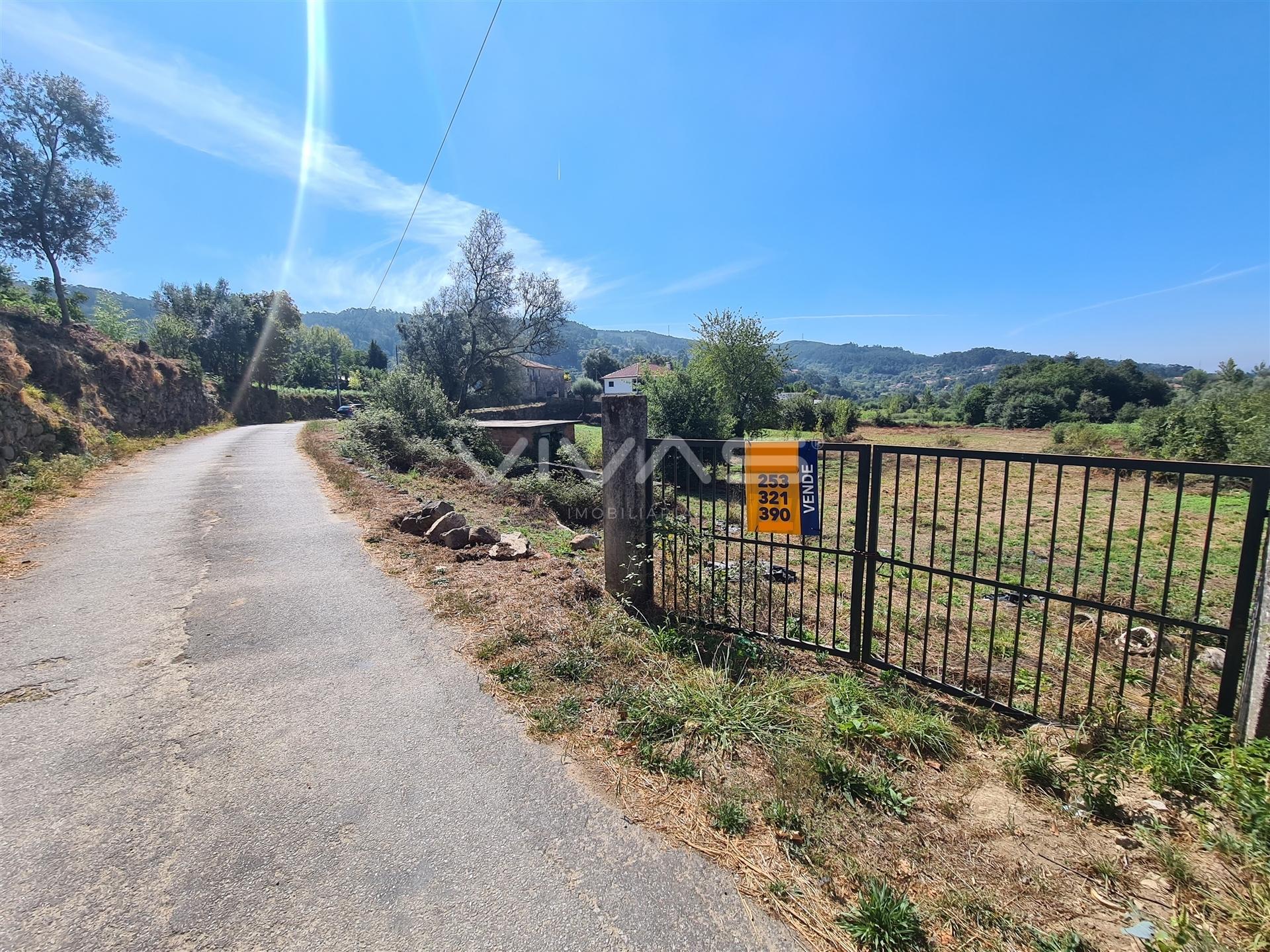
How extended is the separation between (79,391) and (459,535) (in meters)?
15.8

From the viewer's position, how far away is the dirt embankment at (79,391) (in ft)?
30.9

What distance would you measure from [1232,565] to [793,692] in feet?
27.5

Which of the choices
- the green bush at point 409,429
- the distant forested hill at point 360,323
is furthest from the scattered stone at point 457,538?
the distant forested hill at point 360,323

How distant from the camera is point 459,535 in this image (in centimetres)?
569

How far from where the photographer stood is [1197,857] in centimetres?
189

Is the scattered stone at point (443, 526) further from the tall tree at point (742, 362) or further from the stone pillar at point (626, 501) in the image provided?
the tall tree at point (742, 362)

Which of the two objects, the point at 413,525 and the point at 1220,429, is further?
the point at 1220,429

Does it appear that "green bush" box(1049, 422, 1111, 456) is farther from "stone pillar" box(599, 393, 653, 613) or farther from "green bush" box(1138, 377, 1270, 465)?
"stone pillar" box(599, 393, 653, 613)

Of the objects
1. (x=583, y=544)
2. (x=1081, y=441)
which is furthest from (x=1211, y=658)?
(x=1081, y=441)

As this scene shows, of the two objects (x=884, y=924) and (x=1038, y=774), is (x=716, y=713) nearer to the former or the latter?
(x=884, y=924)

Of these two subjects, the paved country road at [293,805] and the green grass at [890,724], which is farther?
the green grass at [890,724]

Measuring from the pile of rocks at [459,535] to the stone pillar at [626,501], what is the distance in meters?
1.55

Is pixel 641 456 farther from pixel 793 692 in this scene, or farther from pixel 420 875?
pixel 420 875

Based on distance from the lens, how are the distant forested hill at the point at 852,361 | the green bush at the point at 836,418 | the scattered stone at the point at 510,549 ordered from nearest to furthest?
the scattered stone at the point at 510,549 < the green bush at the point at 836,418 < the distant forested hill at the point at 852,361
